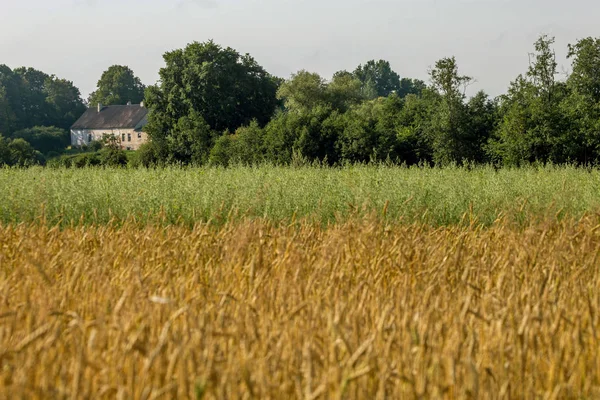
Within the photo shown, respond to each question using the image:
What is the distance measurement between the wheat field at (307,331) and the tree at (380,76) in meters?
145

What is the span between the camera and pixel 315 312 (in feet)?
13.4

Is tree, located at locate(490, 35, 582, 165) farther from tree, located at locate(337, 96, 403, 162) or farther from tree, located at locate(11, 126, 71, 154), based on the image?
tree, located at locate(11, 126, 71, 154)

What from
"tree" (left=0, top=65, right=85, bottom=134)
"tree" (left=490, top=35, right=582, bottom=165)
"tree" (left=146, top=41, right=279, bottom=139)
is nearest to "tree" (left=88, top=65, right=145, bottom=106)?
"tree" (left=0, top=65, right=85, bottom=134)

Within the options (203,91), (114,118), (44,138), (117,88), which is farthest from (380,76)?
(203,91)

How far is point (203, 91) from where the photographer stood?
53.1 m

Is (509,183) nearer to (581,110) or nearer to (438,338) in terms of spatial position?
(438,338)

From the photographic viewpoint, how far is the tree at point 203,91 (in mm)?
53125

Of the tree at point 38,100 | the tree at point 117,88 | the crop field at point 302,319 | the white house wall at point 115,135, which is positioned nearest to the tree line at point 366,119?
the crop field at point 302,319

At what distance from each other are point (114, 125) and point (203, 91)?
144ft

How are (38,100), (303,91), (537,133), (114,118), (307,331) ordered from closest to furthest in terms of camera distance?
1. (307,331)
2. (537,133)
3. (303,91)
4. (114,118)
5. (38,100)

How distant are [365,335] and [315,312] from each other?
0.28 m

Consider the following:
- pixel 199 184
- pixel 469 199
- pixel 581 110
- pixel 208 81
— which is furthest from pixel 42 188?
pixel 208 81

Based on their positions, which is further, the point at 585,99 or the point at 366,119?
the point at 366,119

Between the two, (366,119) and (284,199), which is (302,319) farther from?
(366,119)
